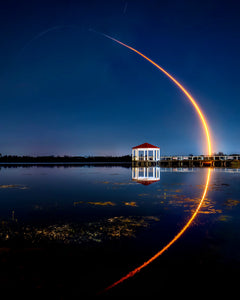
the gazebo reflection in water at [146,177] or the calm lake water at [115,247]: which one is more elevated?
the gazebo reflection in water at [146,177]

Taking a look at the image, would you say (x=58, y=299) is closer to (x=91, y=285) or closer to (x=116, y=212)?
(x=91, y=285)

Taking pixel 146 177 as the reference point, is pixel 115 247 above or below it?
below

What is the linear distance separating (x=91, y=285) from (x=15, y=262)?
178 cm

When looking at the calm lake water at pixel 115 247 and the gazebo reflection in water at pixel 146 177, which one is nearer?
the calm lake water at pixel 115 247

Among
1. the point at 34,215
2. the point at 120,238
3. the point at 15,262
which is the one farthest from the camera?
the point at 34,215

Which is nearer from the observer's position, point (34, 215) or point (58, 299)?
point (58, 299)

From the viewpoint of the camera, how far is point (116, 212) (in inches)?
343

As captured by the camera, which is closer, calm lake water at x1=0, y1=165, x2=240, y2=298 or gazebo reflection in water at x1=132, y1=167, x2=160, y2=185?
calm lake water at x1=0, y1=165, x2=240, y2=298

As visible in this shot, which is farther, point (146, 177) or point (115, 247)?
point (146, 177)

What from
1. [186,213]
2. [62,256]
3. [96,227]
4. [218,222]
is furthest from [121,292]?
[186,213]

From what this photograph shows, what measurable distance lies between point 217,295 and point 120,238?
2749mm

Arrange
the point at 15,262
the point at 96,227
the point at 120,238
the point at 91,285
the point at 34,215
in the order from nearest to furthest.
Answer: the point at 91,285 < the point at 15,262 < the point at 120,238 < the point at 96,227 < the point at 34,215

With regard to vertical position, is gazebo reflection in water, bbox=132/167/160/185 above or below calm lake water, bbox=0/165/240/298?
above

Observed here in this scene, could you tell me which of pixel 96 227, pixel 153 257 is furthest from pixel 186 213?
pixel 153 257
